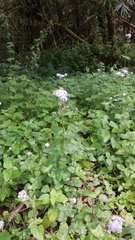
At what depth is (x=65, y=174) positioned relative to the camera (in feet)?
4.59

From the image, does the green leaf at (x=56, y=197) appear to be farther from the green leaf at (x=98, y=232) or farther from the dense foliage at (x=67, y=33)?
the dense foliage at (x=67, y=33)

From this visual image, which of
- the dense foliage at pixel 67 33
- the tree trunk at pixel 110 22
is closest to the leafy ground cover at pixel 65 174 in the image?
the dense foliage at pixel 67 33

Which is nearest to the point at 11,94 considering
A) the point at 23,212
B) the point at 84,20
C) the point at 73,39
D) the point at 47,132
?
the point at 47,132

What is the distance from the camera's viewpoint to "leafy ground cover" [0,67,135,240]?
124 centimetres

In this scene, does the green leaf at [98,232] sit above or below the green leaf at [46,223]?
above

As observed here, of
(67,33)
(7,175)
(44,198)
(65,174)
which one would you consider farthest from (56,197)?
(67,33)

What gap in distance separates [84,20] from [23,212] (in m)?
5.62

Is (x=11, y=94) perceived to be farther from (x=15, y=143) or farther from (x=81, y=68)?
(x=81, y=68)

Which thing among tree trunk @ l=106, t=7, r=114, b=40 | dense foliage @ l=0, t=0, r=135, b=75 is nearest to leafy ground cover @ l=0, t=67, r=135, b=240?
dense foliage @ l=0, t=0, r=135, b=75

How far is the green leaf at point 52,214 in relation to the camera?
48.6 inches

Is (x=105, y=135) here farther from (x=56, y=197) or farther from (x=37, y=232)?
(x=37, y=232)

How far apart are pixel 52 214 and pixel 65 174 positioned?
0.24 m

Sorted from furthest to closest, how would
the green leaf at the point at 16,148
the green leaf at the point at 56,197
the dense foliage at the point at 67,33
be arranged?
the dense foliage at the point at 67,33
the green leaf at the point at 16,148
the green leaf at the point at 56,197

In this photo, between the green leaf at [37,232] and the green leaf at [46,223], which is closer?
the green leaf at [37,232]
